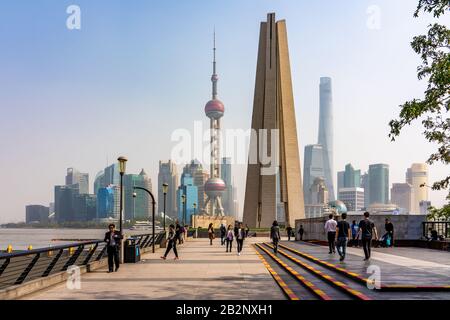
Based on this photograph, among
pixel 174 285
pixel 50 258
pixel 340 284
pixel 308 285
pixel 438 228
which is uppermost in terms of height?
pixel 438 228

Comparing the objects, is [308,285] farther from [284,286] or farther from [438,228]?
[438,228]

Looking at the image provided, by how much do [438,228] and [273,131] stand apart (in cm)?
6827

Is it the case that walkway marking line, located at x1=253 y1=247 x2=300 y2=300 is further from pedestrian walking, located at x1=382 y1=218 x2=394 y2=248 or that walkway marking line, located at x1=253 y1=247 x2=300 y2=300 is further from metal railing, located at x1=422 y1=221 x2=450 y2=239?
metal railing, located at x1=422 y1=221 x2=450 y2=239

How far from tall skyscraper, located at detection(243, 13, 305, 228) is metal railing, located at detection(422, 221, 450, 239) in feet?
205

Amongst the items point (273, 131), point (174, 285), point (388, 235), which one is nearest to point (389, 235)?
point (388, 235)

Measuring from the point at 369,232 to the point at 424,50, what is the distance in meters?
6.70

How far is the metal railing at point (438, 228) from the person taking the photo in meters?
27.3

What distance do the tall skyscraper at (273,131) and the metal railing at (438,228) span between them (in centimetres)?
6249

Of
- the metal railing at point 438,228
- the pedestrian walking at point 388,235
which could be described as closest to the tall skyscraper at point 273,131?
the metal railing at point 438,228

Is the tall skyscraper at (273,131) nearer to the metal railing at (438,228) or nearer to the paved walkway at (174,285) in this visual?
the metal railing at (438,228)

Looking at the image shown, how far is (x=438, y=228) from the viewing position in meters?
28.1

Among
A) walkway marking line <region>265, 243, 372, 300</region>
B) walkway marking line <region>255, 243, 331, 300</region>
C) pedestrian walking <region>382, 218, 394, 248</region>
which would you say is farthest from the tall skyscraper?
walkway marking line <region>265, 243, 372, 300</region>

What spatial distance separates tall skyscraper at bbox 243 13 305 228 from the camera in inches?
3652

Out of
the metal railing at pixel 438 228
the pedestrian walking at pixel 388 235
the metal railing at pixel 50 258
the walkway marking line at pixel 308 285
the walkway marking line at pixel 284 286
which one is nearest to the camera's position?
the walkway marking line at pixel 308 285
